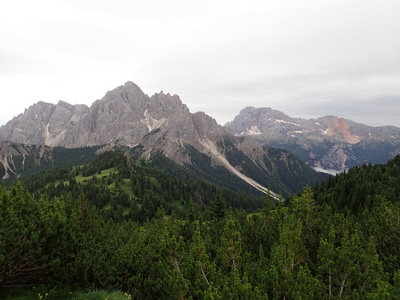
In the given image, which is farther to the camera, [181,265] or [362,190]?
[362,190]

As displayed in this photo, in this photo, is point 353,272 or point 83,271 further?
point 83,271

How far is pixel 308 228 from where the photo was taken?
37.1 m

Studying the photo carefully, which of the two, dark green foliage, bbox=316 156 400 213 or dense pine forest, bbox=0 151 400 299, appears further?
dark green foliage, bbox=316 156 400 213

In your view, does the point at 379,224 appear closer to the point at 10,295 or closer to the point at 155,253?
the point at 155,253

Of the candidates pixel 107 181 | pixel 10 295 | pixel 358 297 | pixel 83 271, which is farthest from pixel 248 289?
pixel 107 181

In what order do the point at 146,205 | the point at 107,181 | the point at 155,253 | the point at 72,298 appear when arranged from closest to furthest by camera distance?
the point at 72,298 → the point at 155,253 → the point at 146,205 → the point at 107,181

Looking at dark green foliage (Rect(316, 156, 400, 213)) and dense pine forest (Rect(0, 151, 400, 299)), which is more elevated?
dense pine forest (Rect(0, 151, 400, 299))

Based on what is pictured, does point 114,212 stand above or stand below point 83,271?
below

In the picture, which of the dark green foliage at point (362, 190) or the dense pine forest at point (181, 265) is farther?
the dark green foliage at point (362, 190)

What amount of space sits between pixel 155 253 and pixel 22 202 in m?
16.9

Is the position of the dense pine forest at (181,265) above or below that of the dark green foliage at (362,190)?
above

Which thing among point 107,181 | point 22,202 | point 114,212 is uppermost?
point 22,202

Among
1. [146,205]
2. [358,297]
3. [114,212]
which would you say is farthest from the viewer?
[146,205]

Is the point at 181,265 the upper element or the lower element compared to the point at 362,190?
upper
